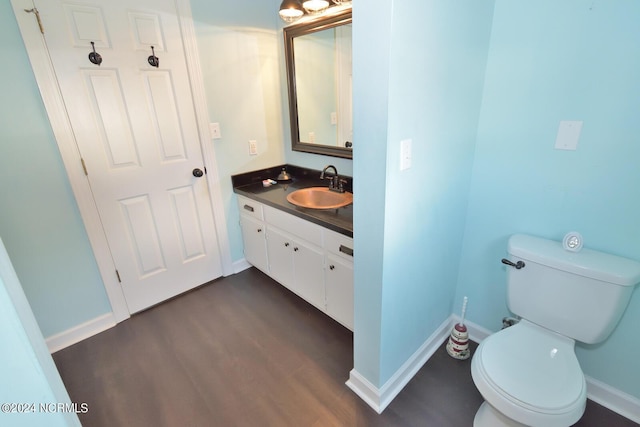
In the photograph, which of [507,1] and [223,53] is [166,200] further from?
[507,1]

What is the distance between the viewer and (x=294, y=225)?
192 cm

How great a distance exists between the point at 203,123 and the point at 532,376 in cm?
231

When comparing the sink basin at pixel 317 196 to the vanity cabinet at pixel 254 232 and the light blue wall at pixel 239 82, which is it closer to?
the vanity cabinet at pixel 254 232

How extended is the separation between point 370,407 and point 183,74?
7.41 feet

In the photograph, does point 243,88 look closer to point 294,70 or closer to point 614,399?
point 294,70

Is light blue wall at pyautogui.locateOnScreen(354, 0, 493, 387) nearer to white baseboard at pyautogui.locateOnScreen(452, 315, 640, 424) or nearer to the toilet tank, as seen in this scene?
the toilet tank

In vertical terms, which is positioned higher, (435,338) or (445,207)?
(445,207)

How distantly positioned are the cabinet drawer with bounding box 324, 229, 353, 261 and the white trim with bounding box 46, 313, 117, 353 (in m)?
1.60

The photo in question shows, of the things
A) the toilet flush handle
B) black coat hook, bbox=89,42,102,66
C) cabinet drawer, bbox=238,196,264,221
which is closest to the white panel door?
black coat hook, bbox=89,42,102,66

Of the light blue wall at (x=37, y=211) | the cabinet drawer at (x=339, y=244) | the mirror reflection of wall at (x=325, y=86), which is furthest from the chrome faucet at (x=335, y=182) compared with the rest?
the light blue wall at (x=37, y=211)

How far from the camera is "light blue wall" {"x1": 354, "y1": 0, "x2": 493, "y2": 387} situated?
0.99 m

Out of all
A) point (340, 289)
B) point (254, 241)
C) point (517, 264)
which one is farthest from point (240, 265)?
point (517, 264)

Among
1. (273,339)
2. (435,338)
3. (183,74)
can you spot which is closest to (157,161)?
(183,74)

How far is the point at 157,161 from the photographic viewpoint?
2041mm
